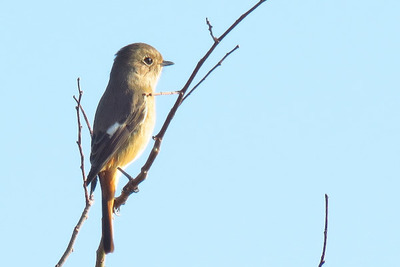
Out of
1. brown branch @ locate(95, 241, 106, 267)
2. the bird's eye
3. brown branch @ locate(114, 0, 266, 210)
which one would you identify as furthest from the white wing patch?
brown branch @ locate(114, 0, 266, 210)

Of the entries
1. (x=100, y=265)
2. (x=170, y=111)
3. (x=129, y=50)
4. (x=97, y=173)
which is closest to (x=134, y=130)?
(x=97, y=173)

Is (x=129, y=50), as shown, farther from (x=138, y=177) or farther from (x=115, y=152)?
(x=138, y=177)

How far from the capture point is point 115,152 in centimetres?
713

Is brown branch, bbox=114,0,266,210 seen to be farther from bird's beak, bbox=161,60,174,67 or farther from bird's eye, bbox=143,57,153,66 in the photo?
bird's beak, bbox=161,60,174,67

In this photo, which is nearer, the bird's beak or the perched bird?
the perched bird

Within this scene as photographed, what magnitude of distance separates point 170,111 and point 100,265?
1436 mm

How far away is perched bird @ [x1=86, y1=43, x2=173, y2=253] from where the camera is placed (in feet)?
22.4

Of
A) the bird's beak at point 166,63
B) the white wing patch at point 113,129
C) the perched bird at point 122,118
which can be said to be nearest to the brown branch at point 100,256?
the perched bird at point 122,118

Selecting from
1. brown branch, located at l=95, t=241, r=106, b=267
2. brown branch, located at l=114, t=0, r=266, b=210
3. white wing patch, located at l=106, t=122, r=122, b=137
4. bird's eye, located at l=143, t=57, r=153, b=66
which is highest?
bird's eye, located at l=143, t=57, r=153, b=66

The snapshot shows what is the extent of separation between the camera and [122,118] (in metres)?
7.49

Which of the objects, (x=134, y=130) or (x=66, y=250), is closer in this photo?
(x=66, y=250)

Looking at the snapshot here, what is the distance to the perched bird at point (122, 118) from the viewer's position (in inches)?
268

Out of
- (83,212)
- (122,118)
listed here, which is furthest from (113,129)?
(83,212)

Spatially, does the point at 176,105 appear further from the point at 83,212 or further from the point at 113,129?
the point at 113,129
